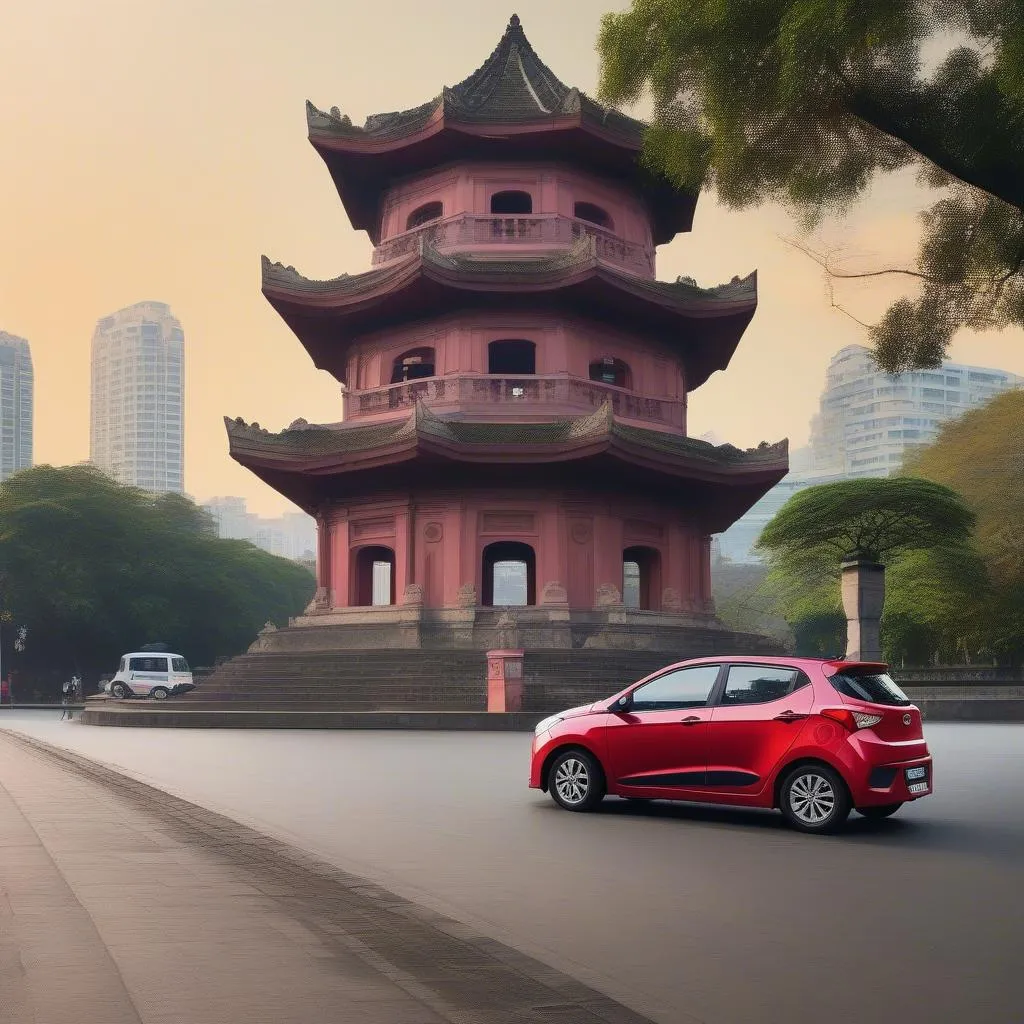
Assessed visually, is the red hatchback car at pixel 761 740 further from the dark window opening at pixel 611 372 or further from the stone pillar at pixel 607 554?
the dark window opening at pixel 611 372

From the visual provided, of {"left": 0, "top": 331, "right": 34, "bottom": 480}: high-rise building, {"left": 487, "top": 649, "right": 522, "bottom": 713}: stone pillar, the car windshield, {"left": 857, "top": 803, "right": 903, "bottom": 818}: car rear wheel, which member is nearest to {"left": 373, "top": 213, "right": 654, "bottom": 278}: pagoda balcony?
{"left": 487, "top": 649, "right": 522, "bottom": 713}: stone pillar

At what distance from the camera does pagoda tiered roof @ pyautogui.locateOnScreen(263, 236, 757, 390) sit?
1253 inches

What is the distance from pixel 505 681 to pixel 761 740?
15.6m

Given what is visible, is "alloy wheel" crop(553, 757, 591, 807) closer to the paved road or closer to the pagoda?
the paved road

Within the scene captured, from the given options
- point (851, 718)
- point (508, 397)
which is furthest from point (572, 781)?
point (508, 397)

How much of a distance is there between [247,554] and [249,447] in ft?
147

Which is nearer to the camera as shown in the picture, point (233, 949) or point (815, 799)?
point (233, 949)

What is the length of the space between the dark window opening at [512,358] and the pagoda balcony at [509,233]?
334 centimetres

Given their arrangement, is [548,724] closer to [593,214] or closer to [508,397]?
[508,397]

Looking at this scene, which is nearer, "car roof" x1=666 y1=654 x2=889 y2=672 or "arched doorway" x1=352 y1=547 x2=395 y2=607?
"car roof" x1=666 y1=654 x2=889 y2=672

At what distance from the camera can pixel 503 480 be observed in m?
32.4

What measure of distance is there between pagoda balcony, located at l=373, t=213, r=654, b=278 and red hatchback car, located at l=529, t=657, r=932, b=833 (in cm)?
2333

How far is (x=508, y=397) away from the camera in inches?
1281

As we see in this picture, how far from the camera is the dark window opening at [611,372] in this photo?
34750 mm
